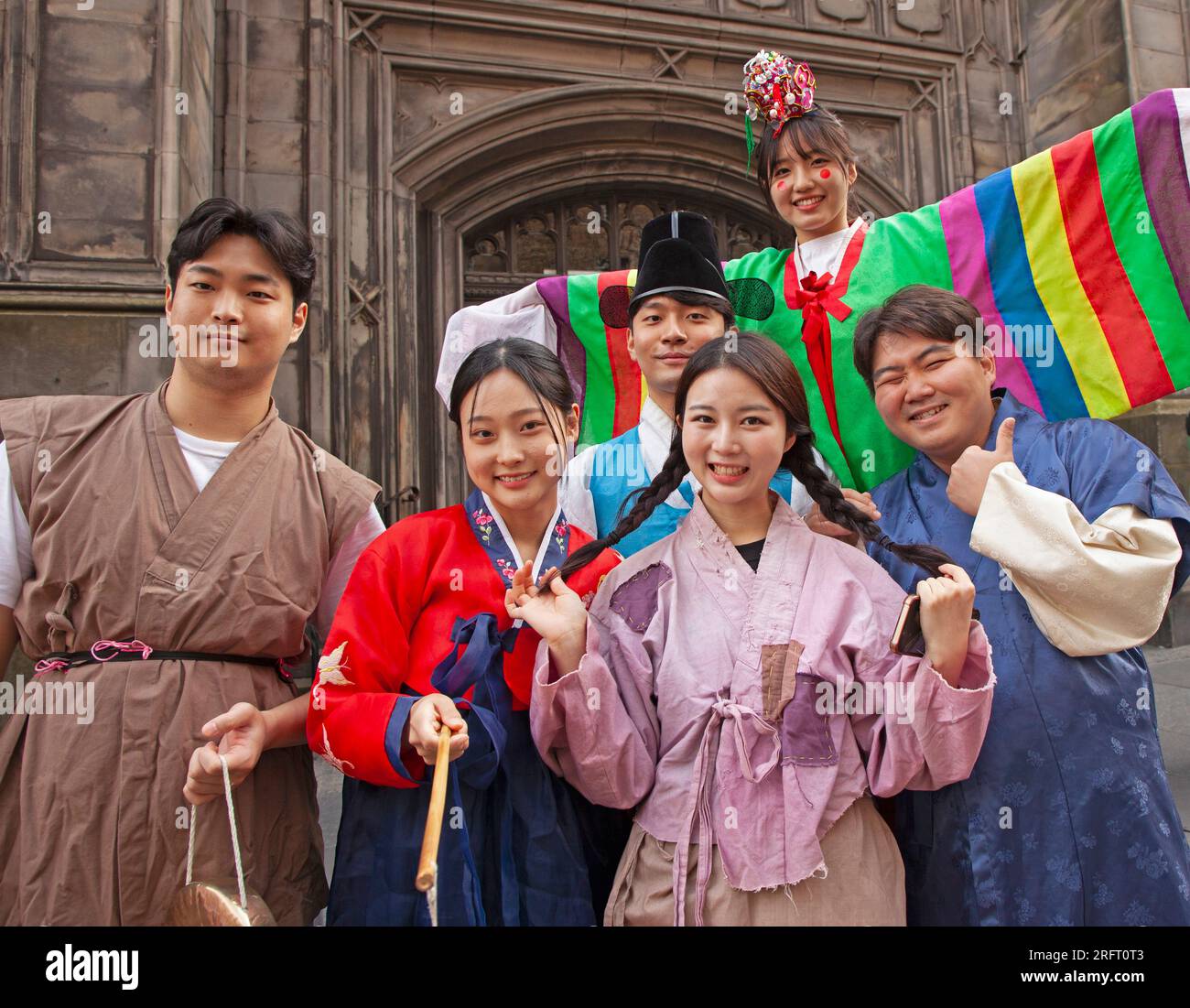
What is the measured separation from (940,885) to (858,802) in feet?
1.04

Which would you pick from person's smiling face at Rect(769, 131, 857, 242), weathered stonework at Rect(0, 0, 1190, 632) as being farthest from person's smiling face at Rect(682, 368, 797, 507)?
weathered stonework at Rect(0, 0, 1190, 632)

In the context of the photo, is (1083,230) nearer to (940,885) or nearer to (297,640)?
(940,885)

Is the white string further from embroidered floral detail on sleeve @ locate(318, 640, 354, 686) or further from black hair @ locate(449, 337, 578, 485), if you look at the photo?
black hair @ locate(449, 337, 578, 485)

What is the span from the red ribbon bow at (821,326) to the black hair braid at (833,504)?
507 mm

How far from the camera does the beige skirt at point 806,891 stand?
1.30m

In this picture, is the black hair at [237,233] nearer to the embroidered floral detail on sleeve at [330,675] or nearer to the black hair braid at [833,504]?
the embroidered floral detail on sleeve at [330,675]

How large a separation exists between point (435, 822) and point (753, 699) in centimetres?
58

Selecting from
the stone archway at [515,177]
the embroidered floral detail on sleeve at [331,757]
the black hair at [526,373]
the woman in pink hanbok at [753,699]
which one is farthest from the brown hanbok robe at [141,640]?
the stone archway at [515,177]

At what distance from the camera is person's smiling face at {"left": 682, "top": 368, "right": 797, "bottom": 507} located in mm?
1452

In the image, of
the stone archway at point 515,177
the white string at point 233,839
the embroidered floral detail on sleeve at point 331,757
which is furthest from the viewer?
the stone archway at point 515,177

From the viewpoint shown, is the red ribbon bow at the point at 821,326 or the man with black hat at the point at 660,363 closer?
the man with black hat at the point at 660,363

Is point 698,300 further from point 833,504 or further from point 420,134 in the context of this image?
point 420,134

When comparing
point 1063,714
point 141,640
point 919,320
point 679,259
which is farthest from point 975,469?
point 141,640

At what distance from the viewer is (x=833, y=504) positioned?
5.23ft
